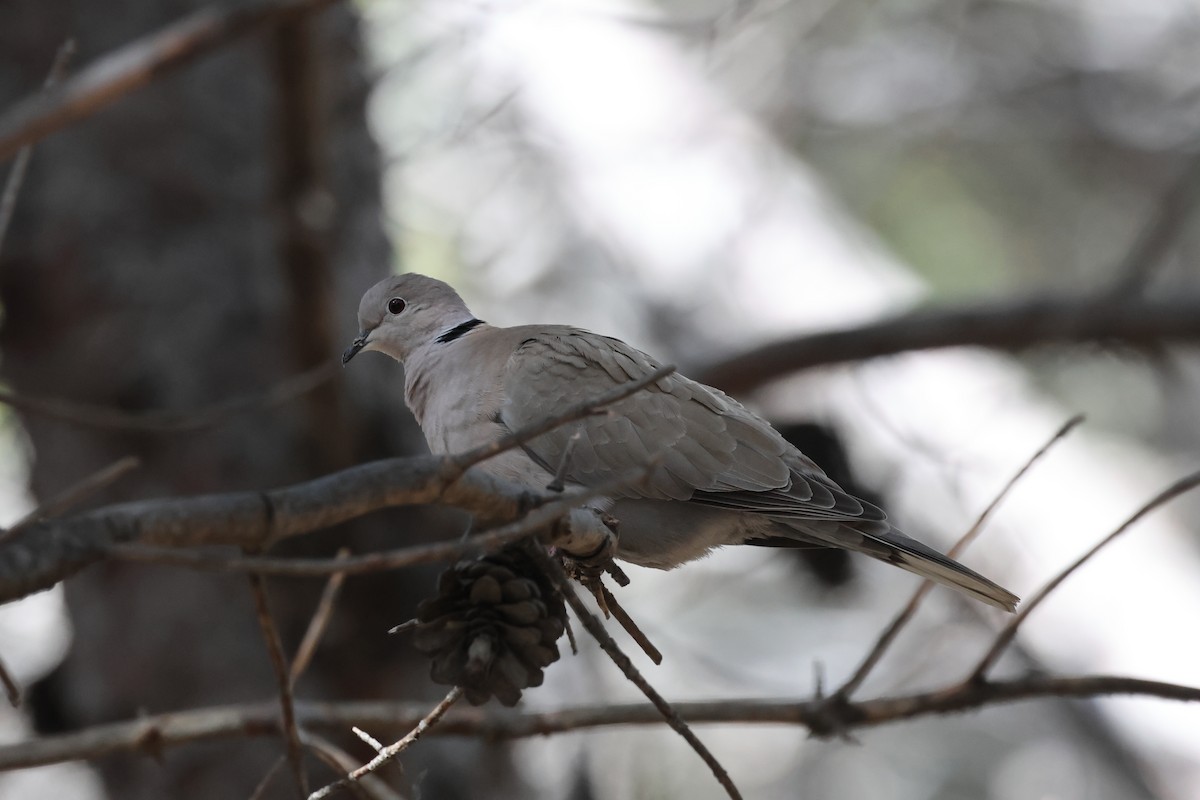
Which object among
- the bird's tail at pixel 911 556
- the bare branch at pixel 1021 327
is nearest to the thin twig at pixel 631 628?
the bird's tail at pixel 911 556

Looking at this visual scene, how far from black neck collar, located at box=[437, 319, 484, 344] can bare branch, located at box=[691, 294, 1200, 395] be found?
3.41ft

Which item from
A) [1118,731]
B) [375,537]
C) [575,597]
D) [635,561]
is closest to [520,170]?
[375,537]

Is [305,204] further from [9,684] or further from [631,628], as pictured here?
[9,684]

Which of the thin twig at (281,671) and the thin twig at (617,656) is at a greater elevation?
the thin twig at (617,656)

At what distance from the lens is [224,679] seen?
3746mm

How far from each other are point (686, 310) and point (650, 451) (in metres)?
3.77

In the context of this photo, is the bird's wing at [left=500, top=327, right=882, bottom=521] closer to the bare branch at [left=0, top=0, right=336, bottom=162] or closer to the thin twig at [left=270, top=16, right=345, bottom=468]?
the bare branch at [left=0, top=0, right=336, bottom=162]

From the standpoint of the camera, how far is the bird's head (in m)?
3.06

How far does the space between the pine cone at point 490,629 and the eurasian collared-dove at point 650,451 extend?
74cm

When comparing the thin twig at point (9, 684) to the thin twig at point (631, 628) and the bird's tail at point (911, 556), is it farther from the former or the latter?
the bird's tail at point (911, 556)

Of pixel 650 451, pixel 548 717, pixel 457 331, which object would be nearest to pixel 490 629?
pixel 548 717

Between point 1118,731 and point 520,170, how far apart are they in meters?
4.14

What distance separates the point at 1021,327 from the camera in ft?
12.7

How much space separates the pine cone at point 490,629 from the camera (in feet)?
5.00
